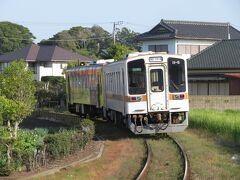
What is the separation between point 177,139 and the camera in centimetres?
1719

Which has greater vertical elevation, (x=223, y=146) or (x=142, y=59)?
(x=142, y=59)

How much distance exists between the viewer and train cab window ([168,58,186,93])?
1727 cm

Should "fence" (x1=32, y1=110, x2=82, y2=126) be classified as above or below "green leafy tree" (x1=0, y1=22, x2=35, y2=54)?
below

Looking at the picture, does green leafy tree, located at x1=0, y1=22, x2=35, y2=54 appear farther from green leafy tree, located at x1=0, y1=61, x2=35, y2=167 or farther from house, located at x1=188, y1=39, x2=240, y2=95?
green leafy tree, located at x1=0, y1=61, x2=35, y2=167

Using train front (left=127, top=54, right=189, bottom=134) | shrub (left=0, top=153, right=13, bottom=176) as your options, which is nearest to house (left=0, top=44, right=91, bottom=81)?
train front (left=127, top=54, right=189, bottom=134)

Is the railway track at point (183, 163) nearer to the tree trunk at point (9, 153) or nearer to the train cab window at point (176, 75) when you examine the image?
the train cab window at point (176, 75)

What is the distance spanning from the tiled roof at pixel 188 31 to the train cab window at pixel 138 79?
31.9 m

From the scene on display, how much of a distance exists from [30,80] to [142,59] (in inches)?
145

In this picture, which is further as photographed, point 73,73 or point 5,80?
point 73,73

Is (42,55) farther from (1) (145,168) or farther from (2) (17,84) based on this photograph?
(1) (145,168)

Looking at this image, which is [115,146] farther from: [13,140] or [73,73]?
[73,73]

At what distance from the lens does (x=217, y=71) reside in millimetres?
36375

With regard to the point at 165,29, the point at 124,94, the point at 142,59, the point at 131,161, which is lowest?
the point at 131,161

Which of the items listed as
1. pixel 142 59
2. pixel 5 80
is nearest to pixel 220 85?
pixel 142 59
